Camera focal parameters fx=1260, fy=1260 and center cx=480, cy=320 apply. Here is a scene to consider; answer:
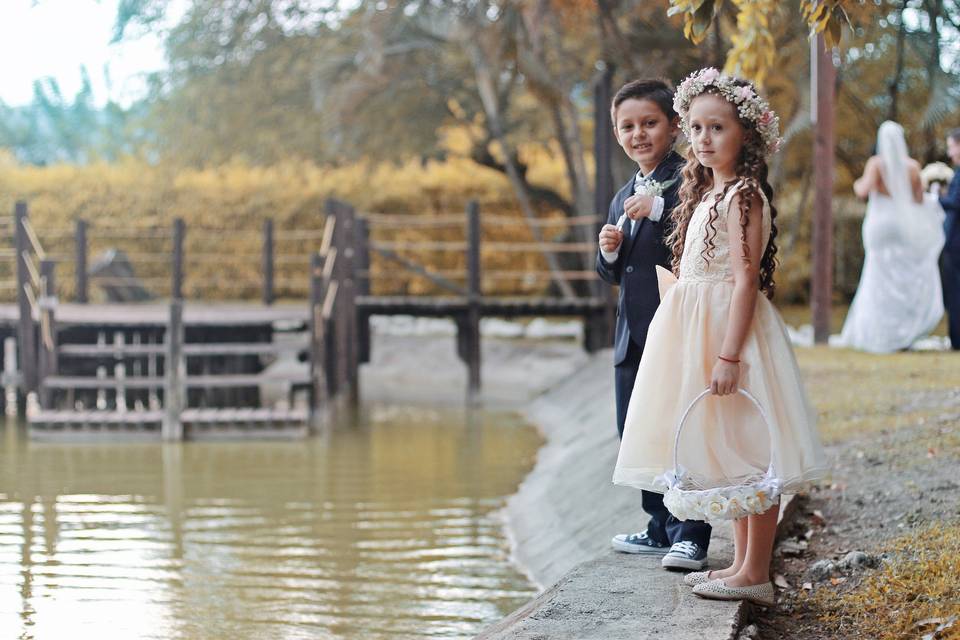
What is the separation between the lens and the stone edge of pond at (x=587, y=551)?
10.5ft

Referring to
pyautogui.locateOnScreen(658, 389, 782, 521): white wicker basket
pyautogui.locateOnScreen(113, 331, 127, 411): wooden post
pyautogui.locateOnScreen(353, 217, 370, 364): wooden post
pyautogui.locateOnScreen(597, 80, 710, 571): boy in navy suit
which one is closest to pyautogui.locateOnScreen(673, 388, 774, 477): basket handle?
pyautogui.locateOnScreen(658, 389, 782, 521): white wicker basket

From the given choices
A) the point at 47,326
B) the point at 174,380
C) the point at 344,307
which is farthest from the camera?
the point at 344,307

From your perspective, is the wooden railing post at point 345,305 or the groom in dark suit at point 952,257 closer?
the groom in dark suit at point 952,257

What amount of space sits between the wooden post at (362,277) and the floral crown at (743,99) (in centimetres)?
916

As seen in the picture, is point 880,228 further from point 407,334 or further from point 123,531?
point 407,334

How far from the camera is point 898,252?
33.4ft

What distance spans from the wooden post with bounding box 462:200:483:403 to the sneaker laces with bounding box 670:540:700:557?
8168 mm

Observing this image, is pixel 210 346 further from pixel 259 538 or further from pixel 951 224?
pixel 951 224

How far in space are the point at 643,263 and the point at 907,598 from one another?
1287 millimetres

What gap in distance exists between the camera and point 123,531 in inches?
246

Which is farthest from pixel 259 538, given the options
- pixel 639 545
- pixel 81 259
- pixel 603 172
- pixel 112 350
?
pixel 81 259

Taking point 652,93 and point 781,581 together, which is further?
point 652,93

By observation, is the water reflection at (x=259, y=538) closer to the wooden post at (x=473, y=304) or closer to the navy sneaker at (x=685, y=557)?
the navy sneaker at (x=685, y=557)

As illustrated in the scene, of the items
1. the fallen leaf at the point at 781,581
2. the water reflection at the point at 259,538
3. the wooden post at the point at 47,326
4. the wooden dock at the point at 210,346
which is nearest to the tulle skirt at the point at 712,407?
the fallen leaf at the point at 781,581
